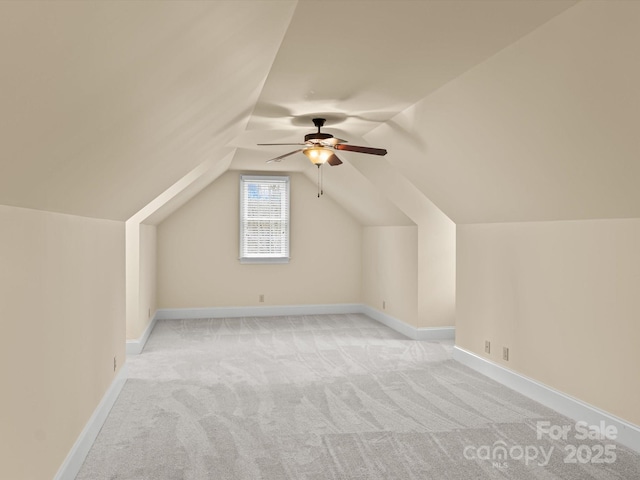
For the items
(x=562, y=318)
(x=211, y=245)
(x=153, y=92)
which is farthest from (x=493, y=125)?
(x=211, y=245)

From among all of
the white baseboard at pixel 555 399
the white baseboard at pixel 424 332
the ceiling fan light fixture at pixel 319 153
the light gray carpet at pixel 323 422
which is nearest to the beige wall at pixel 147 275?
the light gray carpet at pixel 323 422

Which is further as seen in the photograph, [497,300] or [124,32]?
[497,300]

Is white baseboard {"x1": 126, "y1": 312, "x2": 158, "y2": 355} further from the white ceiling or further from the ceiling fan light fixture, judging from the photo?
the ceiling fan light fixture

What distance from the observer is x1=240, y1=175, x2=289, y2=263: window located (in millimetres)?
8320

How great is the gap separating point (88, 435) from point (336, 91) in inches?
116

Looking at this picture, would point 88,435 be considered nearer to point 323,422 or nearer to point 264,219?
point 323,422

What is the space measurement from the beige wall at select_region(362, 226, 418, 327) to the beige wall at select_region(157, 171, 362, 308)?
420 millimetres

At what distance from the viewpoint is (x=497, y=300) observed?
4.72 metres

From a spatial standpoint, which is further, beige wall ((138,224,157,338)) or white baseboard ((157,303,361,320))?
white baseboard ((157,303,361,320))

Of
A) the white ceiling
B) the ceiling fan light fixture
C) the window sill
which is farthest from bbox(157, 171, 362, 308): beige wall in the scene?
the ceiling fan light fixture

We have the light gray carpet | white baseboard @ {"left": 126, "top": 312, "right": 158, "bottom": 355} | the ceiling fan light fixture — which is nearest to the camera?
the light gray carpet

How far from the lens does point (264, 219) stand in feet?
27.6

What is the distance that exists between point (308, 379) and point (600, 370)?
248 cm

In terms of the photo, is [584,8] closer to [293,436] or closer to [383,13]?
[383,13]
